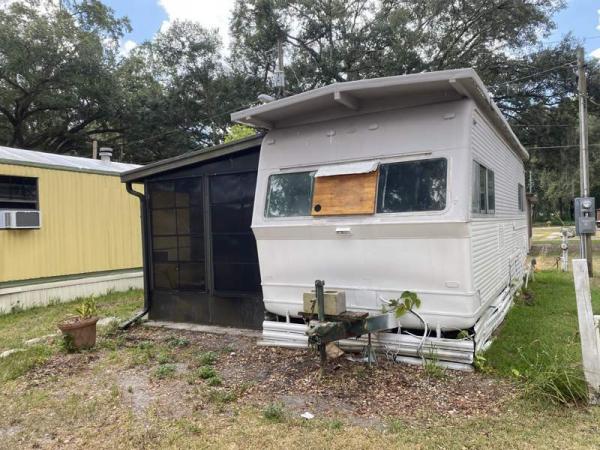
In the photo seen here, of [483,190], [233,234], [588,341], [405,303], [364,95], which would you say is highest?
[364,95]

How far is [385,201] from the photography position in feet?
14.0

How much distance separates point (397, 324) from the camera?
166 inches

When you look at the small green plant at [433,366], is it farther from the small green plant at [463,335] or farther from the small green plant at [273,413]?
the small green plant at [273,413]

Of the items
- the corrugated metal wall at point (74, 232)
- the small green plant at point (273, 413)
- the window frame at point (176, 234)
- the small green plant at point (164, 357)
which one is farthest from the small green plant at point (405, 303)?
the corrugated metal wall at point (74, 232)

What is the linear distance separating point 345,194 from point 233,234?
2109mm

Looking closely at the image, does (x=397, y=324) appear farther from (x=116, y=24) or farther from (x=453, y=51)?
(x=116, y=24)

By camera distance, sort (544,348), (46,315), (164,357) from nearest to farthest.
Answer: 1. (544,348)
2. (164,357)
3. (46,315)

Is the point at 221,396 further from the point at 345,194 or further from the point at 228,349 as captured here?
the point at 345,194

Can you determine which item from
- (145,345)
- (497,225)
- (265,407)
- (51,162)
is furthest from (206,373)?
(51,162)

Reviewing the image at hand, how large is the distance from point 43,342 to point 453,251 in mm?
5194

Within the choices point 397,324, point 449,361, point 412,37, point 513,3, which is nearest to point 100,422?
point 397,324

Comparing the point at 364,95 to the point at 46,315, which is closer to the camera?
the point at 364,95

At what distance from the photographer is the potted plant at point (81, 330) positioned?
5078 mm

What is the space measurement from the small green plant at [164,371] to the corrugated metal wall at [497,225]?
3.06 m
